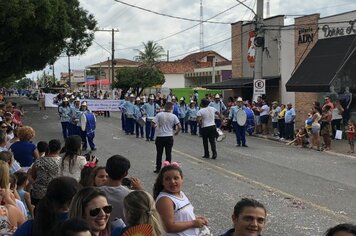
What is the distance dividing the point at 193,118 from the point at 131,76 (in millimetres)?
34432

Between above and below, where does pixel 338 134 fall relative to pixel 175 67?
below

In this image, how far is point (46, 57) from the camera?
39.0 metres

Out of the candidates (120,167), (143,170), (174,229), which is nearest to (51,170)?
(120,167)

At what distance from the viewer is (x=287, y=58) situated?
97.7ft

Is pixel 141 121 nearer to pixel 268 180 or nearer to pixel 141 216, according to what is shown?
pixel 268 180

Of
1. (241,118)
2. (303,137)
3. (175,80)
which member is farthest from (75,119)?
(175,80)

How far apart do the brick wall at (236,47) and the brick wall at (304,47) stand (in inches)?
280

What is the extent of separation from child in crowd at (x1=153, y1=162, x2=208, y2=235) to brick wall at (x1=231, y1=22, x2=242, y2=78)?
103 ft

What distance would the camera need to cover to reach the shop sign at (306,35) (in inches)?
1080

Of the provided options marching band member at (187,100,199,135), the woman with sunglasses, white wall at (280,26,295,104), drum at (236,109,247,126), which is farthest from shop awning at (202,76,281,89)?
the woman with sunglasses

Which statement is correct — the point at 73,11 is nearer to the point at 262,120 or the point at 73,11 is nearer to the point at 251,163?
the point at 262,120

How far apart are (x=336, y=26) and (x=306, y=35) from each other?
8.41 feet

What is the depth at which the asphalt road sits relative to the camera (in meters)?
8.80

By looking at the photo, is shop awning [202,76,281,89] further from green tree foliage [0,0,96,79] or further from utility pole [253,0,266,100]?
green tree foliage [0,0,96,79]
